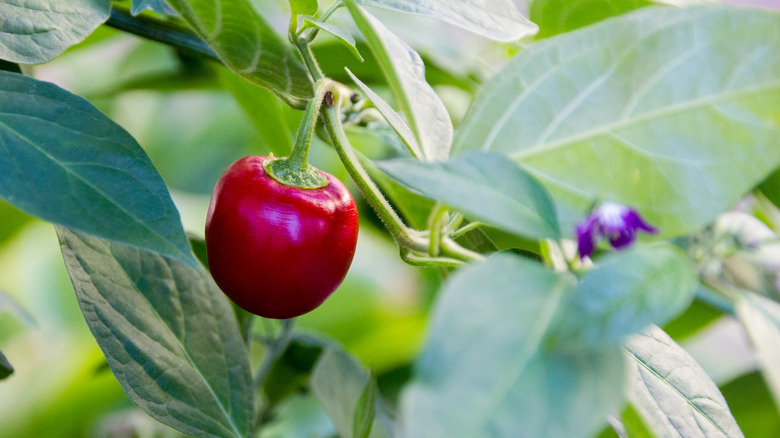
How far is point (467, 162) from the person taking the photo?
0.21 metres

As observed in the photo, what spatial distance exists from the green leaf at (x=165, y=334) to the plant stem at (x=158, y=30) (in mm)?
143

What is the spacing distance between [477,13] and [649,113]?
13 cm

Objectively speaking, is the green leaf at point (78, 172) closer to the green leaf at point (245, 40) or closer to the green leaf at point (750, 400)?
the green leaf at point (245, 40)

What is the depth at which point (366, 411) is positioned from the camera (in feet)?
1.13

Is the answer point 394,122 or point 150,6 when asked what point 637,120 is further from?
point 150,6

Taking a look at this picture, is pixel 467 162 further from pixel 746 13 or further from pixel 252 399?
pixel 252 399

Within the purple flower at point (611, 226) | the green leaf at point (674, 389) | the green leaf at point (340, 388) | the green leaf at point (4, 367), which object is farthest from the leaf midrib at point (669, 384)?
the green leaf at point (4, 367)

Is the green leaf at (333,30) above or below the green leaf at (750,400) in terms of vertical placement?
above

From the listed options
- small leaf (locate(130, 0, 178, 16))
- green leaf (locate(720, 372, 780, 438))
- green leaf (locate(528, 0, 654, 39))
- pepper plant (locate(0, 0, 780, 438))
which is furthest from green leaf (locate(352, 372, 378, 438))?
green leaf (locate(720, 372, 780, 438))

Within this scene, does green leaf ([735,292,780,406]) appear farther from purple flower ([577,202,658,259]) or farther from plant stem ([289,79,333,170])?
plant stem ([289,79,333,170])

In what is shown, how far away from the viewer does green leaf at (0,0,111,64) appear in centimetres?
30

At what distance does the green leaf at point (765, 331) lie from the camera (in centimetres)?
34

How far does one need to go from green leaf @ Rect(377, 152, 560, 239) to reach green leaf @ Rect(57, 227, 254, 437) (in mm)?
187

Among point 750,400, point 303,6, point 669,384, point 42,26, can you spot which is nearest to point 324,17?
point 303,6
